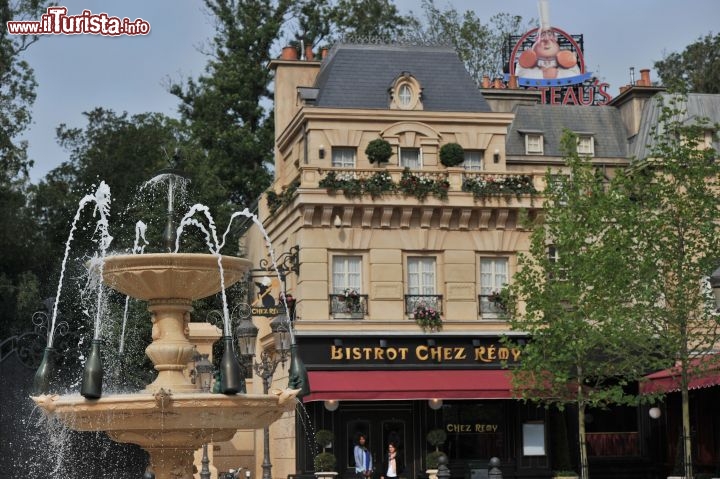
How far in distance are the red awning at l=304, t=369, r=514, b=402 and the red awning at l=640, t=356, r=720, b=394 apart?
4.14 m

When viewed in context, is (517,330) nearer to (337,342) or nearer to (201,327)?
(337,342)

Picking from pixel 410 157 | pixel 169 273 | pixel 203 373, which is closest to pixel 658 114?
pixel 410 157

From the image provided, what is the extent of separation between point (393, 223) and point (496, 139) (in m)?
4.24

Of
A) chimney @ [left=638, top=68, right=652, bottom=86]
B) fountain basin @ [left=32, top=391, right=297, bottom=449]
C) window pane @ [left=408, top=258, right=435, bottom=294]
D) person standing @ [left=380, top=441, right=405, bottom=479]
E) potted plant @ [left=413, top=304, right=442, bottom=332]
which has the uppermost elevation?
chimney @ [left=638, top=68, right=652, bottom=86]

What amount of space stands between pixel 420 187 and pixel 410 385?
18.2ft

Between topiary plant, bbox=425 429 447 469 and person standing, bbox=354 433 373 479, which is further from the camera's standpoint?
topiary plant, bbox=425 429 447 469

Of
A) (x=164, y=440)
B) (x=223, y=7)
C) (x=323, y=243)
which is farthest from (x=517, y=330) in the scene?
(x=223, y=7)

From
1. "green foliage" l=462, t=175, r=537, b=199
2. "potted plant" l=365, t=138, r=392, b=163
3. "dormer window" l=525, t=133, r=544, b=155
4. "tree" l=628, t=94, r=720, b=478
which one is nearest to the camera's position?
"tree" l=628, t=94, r=720, b=478

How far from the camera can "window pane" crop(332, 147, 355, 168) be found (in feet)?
118

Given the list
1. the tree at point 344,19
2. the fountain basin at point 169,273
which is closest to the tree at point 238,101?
the tree at point 344,19

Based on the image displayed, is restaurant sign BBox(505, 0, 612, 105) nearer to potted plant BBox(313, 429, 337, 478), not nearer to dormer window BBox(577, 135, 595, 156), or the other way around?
dormer window BBox(577, 135, 595, 156)

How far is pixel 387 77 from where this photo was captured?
3784cm

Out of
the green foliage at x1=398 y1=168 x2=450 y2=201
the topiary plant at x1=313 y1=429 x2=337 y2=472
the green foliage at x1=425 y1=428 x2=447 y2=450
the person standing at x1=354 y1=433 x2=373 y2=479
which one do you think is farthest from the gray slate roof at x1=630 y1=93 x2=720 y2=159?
the topiary plant at x1=313 y1=429 x2=337 y2=472

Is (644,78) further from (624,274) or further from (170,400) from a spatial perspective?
(170,400)
